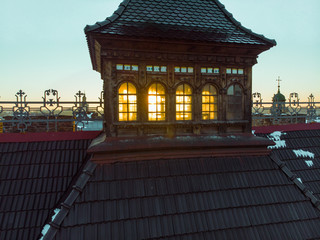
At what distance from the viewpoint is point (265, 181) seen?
544 cm

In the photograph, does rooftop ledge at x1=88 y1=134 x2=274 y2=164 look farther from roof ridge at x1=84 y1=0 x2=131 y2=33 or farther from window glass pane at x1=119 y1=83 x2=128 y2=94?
roof ridge at x1=84 y1=0 x2=131 y2=33

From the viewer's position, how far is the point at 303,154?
7695 mm

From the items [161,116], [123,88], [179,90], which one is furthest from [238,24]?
[123,88]

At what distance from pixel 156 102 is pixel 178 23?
7.52 ft

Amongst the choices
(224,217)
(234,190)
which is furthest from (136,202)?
(234,190)

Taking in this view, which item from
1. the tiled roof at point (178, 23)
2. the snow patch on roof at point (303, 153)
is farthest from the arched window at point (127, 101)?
the snow patch on roof at point (303, 153)

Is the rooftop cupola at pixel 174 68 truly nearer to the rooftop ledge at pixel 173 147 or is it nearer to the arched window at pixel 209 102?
the arched window at pixel 209 102

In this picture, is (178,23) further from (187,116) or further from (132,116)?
(132,116)

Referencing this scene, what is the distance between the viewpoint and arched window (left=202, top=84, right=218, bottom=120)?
19.8 ft

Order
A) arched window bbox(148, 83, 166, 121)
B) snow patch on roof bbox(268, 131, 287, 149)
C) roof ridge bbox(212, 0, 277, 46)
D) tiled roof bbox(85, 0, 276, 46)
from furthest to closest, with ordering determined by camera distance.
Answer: snow patch on roof bbox(268, 131, 287, 149) < roof ridge bbox(212, 0, 277, 46) < arched window bbox(148, 83, 166, 121) < tiled roof bbox(85, 0, 276, 46)

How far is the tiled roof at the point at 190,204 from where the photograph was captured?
167 inches

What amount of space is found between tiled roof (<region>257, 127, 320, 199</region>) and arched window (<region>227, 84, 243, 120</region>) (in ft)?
8.25

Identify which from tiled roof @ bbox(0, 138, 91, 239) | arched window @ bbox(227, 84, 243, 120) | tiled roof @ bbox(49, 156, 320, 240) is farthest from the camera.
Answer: arched window @ bbox(227, 84, 243, 120)

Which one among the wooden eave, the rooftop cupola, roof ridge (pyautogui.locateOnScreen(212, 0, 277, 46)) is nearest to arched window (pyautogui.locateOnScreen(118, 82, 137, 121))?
the rooftop cupola
